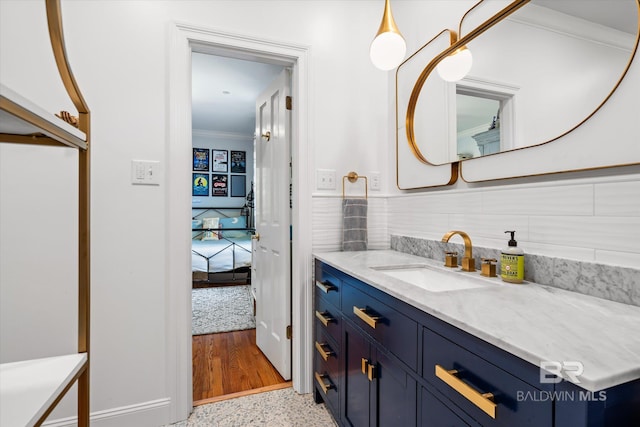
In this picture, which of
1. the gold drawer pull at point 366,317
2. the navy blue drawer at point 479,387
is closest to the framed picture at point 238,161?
the gold drawer pull at point 366,317

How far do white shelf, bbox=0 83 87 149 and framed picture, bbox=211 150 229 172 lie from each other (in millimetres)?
5815

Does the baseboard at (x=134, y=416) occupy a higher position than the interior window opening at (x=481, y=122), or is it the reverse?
the interior window opening at (x=481, y=122)

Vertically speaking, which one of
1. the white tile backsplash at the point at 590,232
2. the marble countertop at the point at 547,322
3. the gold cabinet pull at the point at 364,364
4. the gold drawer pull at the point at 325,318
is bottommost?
the gold cabinet pull at the point at 364,364

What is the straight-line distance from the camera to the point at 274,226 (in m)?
2.18

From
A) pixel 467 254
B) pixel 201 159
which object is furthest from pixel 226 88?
pixel 467 254

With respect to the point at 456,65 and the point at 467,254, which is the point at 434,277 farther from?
the point at 456,65

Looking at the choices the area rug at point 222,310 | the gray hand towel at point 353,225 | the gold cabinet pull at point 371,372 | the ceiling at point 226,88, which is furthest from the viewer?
the ceiling at point 226,88

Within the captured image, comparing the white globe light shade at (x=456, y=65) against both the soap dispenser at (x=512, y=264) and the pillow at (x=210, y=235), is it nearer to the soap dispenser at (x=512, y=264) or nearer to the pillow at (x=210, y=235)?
the soap dispenser at (x=512, y=264)

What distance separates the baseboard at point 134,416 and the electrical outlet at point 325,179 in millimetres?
1400

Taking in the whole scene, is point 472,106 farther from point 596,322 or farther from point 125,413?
point 125,413

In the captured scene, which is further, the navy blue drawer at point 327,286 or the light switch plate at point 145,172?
the light switch plate at point 145,172

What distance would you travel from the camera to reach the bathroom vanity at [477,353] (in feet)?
1.66

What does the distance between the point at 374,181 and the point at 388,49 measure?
2.61 feet

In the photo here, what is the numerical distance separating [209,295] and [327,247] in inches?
106
